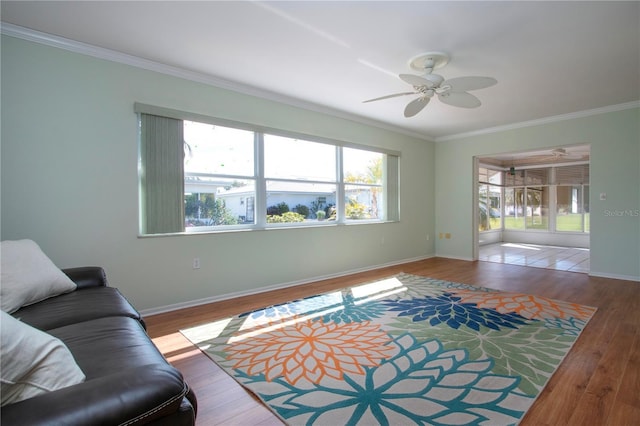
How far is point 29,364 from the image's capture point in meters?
0.88

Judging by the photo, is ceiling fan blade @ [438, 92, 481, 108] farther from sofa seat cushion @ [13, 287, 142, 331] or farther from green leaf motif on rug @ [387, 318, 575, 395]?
sofa seat cushion @ [13, 287, 142, 331]

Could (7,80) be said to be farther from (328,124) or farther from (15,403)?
(328,124)

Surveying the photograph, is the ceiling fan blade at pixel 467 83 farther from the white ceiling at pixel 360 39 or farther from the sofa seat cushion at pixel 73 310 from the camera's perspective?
the sofa seat cushion at pixel 73 310

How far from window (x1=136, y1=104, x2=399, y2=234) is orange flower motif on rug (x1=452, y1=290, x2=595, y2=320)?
87.2 inches

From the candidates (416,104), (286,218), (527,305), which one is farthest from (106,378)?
(527,305)

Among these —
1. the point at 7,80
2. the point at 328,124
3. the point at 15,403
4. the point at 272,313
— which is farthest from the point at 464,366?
the point at 7,80

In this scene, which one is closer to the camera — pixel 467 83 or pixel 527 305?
pixel 467 83

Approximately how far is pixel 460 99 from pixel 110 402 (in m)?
3.52

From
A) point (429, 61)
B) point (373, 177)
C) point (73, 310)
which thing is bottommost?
point (73, 310)

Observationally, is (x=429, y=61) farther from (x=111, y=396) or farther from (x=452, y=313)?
(x=111, y=396)

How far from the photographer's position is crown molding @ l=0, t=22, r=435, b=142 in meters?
2.61

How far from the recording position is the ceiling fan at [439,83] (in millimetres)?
2850

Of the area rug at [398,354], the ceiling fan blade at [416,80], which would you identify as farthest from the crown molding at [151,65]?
the area rug at [398,354]

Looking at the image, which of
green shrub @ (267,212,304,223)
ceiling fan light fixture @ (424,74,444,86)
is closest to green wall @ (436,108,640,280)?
ceiling fan light fixture @ (424,74,444,86)
